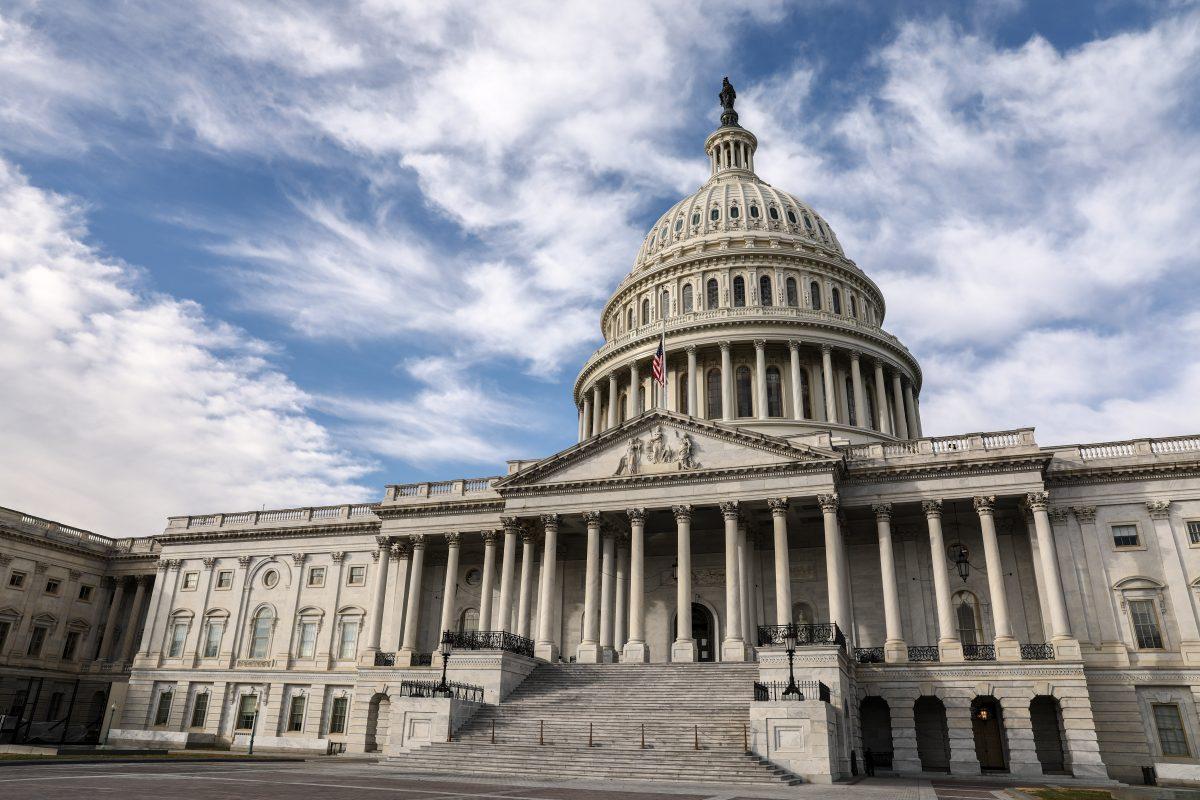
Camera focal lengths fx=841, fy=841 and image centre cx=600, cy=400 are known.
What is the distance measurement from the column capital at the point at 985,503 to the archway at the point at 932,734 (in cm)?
888

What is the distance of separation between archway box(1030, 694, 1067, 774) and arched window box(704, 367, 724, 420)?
28.6 meters

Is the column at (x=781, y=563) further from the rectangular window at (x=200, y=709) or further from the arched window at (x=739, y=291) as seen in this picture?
the rectangular window at (x=200, y=709)

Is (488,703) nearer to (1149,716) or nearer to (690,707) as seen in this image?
(690,707)

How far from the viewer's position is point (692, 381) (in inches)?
2405

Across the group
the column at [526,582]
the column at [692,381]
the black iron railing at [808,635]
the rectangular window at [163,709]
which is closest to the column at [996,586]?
the black iron railing at [808,635]

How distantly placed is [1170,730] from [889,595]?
489 inches

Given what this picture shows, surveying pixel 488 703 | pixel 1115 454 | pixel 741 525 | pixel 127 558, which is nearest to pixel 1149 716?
pixel 1115 454

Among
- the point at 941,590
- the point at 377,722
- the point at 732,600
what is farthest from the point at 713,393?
the point at 377,722

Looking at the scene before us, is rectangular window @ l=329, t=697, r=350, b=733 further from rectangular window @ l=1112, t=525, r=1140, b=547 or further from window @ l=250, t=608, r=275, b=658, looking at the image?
rectangular window @ l=1112, t=525, r=1140, b=547

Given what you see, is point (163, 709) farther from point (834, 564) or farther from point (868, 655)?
point (868, 655)

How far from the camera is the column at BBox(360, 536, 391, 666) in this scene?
48.0 meters

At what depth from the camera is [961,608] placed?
1681 inches

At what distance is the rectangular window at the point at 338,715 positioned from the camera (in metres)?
50.7

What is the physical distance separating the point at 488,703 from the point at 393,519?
711 inches
